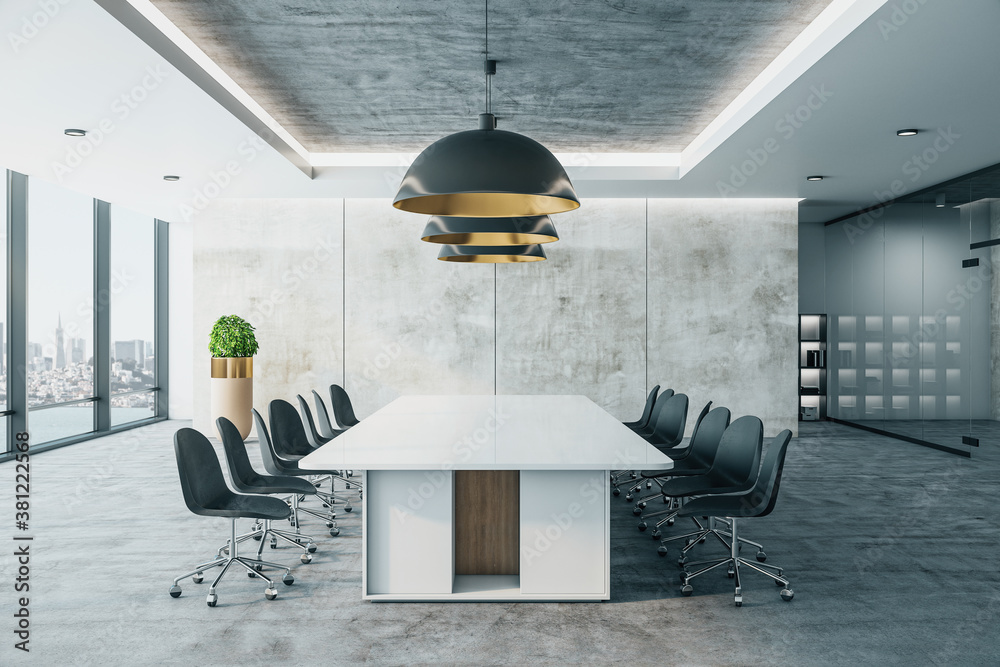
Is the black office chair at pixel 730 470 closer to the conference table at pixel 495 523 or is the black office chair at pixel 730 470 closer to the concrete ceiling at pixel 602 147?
the conference table at pixel 495 523

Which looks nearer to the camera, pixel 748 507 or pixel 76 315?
pixel 748 507

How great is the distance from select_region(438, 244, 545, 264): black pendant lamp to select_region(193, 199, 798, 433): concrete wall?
4.06 meters

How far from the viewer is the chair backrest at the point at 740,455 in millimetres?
4262

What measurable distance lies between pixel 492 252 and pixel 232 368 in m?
4.84

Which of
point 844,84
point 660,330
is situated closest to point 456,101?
point 844,84

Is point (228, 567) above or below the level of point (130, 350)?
below

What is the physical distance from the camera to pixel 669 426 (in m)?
5.99

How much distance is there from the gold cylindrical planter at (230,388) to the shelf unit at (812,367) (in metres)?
8.84

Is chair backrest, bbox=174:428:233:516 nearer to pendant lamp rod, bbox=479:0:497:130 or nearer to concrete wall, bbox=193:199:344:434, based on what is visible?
pendant lamp rod, bbox=479:0:497:130

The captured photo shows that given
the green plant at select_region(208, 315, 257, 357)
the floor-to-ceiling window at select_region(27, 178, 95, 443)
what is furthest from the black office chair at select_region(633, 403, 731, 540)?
the floor-to-ceiling window at select_region(27, 178, 95, 443)

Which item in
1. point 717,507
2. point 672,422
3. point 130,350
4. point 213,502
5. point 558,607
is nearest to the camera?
point 558,607

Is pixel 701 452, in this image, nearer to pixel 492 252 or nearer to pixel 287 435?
pixel 492 252

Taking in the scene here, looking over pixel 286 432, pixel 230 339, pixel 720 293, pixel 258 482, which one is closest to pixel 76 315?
pixel 230 339

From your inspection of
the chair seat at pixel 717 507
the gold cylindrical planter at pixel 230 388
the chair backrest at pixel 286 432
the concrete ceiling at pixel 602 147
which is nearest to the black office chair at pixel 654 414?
the chair seat at pixel 717 507
